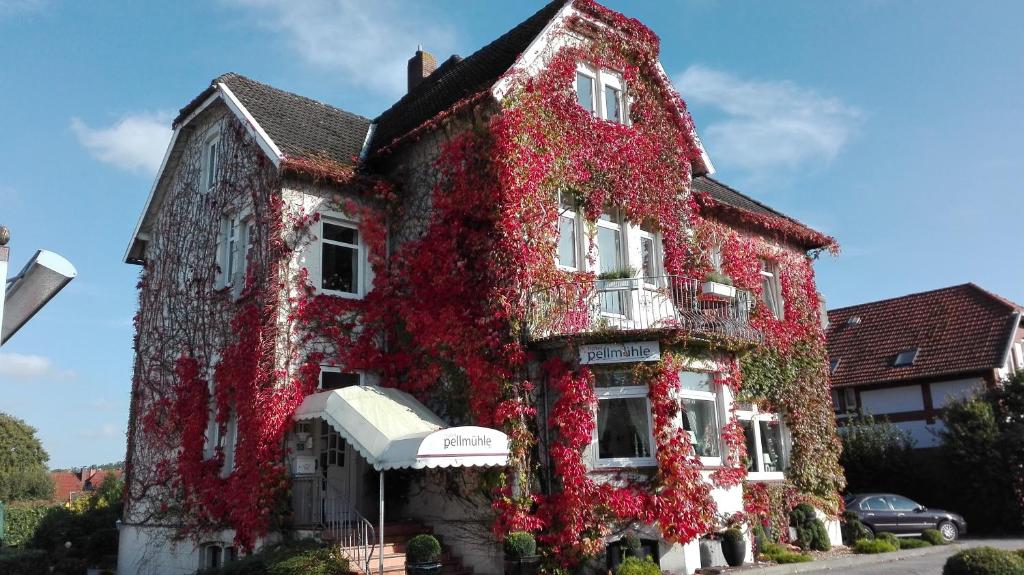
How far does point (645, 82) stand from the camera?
19.1 metres

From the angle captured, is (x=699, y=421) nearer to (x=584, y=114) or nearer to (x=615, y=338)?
(x=615, y=338)

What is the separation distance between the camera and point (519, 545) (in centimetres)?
1338

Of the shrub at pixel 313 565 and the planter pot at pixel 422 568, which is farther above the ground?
the shrub at pixel 313 565

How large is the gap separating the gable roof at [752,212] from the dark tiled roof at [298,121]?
8.90 meters

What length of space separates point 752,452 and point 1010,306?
17.4 meters

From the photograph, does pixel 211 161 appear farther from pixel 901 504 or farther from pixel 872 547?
pixel 901 504

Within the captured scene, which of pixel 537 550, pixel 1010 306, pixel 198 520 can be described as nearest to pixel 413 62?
pixel 198 520

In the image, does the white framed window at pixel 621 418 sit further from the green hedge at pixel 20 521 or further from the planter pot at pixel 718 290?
the green hedge at pixel 20 521

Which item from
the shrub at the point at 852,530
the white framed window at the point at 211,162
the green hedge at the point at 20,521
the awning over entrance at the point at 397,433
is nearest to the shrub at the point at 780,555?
the shrub at the point at 852,530

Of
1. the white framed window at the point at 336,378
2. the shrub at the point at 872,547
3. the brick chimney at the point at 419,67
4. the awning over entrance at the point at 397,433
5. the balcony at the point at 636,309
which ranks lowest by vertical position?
the shrub at the point at 872,547

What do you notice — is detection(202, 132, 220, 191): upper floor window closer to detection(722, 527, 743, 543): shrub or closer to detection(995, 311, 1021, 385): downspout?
detection(722, 527, 743, 543): shrub

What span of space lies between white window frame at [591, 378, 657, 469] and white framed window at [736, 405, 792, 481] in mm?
4240

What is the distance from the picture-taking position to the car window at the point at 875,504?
22.3 m

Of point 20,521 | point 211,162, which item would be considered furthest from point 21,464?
point 211,162
